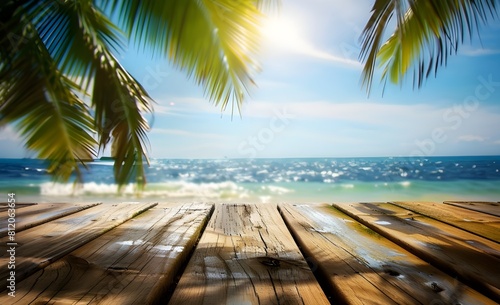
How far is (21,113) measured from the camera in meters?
2.68

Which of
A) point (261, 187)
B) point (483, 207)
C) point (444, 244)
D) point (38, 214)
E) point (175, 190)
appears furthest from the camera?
Answer: point (261, 187)

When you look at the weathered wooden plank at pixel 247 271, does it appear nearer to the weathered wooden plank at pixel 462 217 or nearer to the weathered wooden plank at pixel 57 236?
the weathered wooden plank at pixel 57 236

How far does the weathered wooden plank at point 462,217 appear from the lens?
1.60 m

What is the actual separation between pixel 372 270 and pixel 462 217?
127cm

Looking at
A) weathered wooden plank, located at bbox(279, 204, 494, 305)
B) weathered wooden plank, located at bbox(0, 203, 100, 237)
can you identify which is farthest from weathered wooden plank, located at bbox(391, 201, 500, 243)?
weathered wooden plank, located at bbox(0, 203, 100, 237)

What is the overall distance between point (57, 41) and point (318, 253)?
2793 mm

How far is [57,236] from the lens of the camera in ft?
4.61

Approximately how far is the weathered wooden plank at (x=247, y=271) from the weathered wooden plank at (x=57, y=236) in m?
0.47

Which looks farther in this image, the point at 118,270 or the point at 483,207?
the point at 483,207

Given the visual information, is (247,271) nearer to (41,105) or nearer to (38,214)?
(38,214)

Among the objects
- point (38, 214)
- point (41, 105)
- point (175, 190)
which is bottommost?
point (175, 190)

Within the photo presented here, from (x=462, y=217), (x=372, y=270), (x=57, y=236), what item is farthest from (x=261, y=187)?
(x=372, y=270)

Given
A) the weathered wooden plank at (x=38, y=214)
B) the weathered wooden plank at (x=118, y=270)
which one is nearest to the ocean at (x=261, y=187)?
the weathered wooden plank at (x=38, y=214)

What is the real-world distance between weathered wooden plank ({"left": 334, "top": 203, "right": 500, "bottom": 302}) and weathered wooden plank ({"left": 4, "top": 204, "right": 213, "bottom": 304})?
87cm
